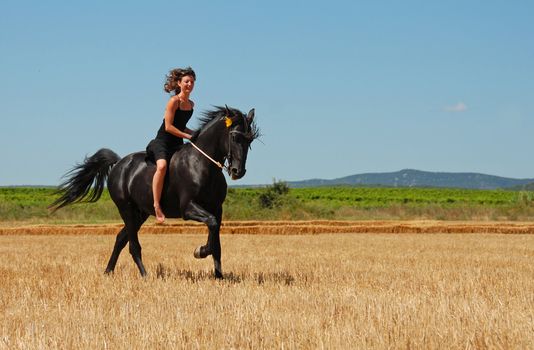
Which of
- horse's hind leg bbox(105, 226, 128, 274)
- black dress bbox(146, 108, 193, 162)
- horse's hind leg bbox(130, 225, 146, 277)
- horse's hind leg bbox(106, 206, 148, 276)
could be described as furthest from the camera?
horse's hind leg bbox(105, 226, 128, 274)

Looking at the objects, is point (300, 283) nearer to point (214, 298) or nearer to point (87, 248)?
point (214, 298)

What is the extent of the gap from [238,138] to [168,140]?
1366 mm

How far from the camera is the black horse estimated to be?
862 cm

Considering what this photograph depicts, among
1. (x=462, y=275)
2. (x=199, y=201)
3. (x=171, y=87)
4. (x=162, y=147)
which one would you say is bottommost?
(x=462, y=275)

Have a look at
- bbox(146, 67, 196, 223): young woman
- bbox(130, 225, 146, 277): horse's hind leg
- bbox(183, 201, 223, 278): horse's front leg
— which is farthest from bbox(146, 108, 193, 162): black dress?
bbox(130, 225, 146, 277): horse's hind leg

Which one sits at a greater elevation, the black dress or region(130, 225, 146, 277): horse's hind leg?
the black dress

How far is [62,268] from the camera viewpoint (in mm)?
10969

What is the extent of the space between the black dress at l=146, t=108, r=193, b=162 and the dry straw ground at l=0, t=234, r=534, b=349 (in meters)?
1.71

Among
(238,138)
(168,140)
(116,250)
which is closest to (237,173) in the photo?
(238,138)

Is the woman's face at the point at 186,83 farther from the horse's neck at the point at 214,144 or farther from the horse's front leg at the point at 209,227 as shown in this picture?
the horse's front leg at the point at 209,227

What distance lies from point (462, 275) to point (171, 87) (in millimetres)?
5065

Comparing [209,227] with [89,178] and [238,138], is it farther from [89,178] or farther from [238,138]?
[89,178]

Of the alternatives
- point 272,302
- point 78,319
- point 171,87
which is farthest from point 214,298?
point 171,87

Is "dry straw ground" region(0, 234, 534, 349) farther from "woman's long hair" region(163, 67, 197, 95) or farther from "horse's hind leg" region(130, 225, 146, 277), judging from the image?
"woman's long hair" region(163, 67, 197, 95)
